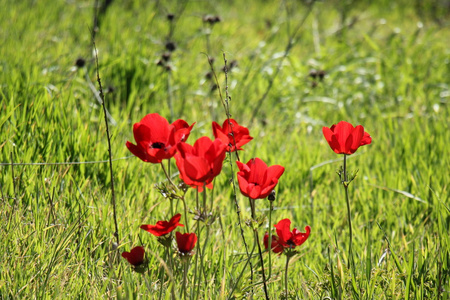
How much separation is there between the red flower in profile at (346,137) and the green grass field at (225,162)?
35 centimetres

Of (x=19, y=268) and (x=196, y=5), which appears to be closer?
(x=19, y=268)

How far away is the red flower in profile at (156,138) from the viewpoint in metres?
1.25

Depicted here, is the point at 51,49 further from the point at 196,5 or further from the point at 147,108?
the point at 196,5

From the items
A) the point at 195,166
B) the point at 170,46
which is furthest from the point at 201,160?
the point at 170,46

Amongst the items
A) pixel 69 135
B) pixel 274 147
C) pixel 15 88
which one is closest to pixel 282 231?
pixel 69 135

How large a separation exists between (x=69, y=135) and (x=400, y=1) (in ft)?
20.9

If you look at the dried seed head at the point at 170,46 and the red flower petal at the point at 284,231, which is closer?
the red flower petal at the point at 284,231

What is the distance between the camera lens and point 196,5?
5.41 metres

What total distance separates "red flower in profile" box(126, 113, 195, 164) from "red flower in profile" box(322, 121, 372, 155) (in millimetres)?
445

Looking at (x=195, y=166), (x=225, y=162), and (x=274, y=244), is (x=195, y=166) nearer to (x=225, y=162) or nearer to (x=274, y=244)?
(x=225, y=162)

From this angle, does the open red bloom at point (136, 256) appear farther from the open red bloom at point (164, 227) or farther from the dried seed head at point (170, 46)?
the dried seed head at point (170, 46)

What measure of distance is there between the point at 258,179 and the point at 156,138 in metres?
0.31

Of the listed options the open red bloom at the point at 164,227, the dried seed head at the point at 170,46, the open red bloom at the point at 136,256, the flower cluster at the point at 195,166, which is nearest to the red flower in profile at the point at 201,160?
the flower cluster at the point at 195,166

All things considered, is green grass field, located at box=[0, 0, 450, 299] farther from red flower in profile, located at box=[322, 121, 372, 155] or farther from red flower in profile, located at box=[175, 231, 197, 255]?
red flower in profile, located at box=[322, 121, 372, 155]
